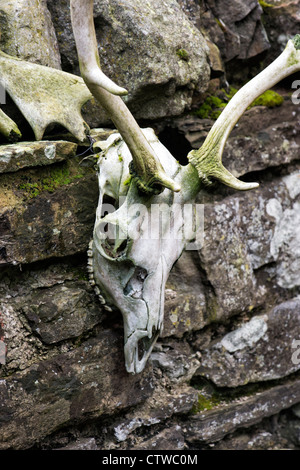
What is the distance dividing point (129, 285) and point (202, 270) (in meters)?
0.58

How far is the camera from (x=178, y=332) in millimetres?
2184

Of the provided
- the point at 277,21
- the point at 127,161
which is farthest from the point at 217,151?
the point at 277,21

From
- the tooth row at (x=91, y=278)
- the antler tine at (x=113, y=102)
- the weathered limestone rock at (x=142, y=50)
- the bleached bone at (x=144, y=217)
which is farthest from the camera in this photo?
the weathered limestone rock at (x=142, y=50)

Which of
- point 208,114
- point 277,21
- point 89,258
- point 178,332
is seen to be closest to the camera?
point 89,258

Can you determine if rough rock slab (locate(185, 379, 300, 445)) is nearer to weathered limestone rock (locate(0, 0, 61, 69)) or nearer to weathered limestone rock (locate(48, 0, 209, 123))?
weathered limestone rock (locate(48, 0, 209, 123))

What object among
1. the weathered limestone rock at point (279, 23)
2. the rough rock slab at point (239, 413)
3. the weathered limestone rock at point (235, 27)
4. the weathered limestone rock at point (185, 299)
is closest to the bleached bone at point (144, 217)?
the weathered limestone rock at point (185, 299)

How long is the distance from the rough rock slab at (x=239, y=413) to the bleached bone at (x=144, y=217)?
0.50 metres

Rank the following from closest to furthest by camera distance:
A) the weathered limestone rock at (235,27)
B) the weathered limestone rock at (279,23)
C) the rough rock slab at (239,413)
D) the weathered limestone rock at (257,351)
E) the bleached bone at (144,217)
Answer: the bleached bone at (144,217), the rough rock slab at (239,413), the weathered limestone rock at (257,351), the weathered limestone rock at (235,27), the weathered limestone rock at (279,23)

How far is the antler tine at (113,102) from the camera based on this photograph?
4.47 feet

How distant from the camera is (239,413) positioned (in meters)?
2.28

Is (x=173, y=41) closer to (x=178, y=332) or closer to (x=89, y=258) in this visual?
(x=89, y=258)

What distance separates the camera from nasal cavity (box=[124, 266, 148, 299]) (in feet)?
5.76
